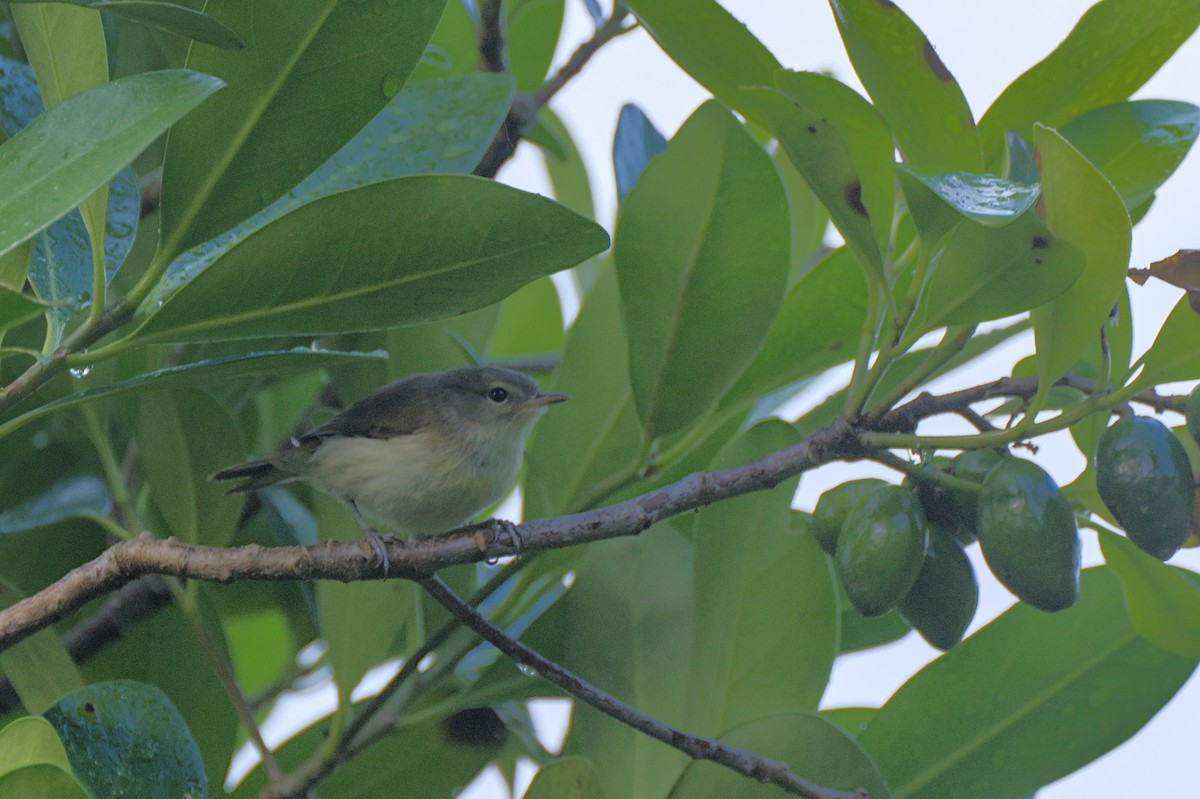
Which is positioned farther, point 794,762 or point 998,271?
point 794,762

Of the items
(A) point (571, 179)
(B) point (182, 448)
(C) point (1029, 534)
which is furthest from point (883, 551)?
(A) point (571, 179)

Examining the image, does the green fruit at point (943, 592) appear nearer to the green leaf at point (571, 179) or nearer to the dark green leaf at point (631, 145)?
the dark green leaf at point (631, 145)

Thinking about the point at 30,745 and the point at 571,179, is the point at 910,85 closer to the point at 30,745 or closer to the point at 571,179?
the point at 30,745

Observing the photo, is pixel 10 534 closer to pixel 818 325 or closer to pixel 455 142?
pixel 455 142

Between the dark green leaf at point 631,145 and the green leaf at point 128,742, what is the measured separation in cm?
103

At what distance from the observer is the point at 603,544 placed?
189 cm

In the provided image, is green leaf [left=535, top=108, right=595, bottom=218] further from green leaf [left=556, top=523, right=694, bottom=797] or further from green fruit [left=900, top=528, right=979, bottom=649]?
green fruit [left=900, top=528, right=979, bottom=649]

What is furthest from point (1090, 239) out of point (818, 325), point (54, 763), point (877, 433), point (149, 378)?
point (54, 763)

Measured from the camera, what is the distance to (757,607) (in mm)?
1724

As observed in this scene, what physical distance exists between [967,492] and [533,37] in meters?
1.46

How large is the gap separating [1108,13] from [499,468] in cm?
151

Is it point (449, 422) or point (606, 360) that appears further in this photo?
point (449, 422)

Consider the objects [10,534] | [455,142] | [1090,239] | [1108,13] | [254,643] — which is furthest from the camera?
[254,643]

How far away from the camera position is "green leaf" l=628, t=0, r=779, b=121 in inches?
62.2
